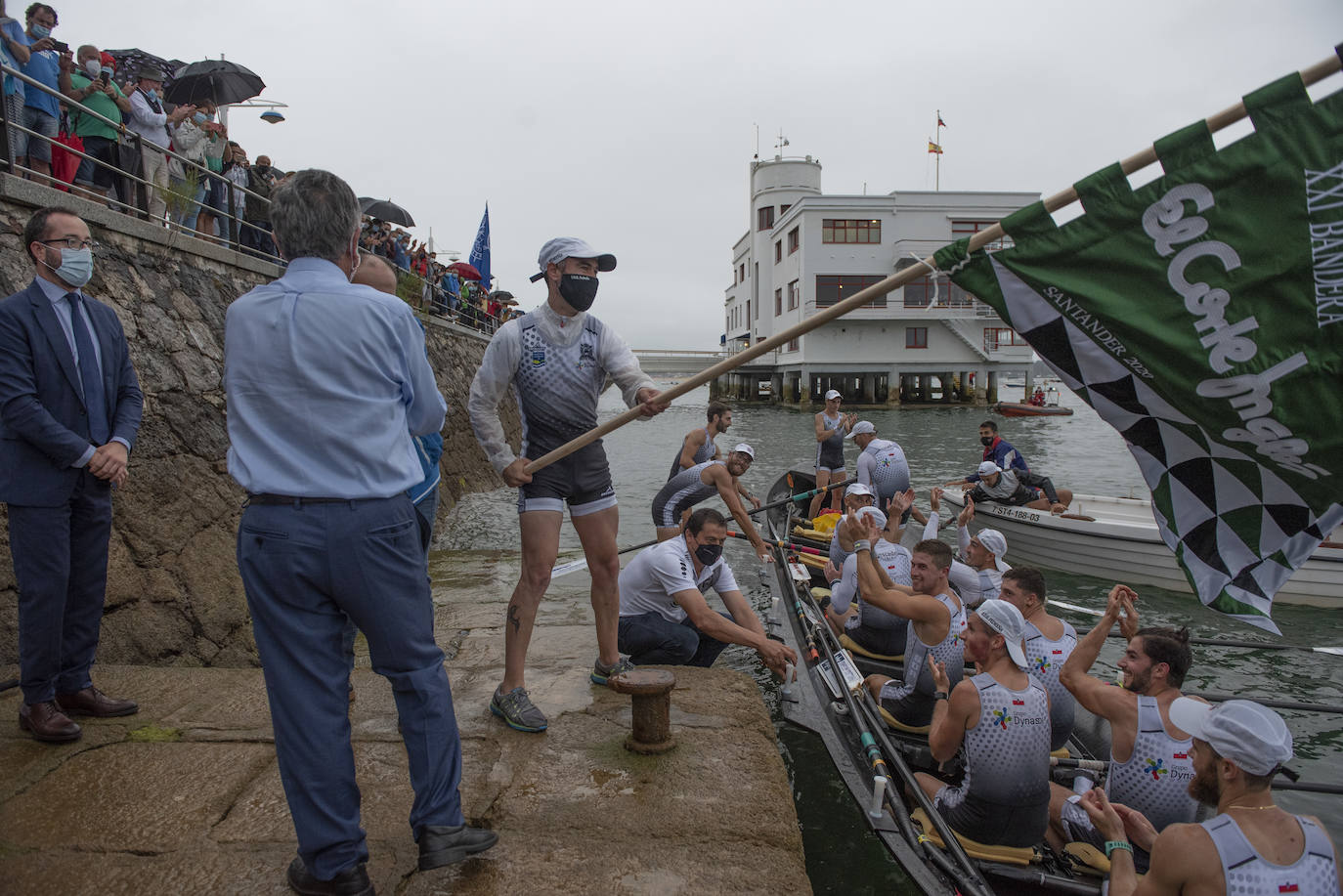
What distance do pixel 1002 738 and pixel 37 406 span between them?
4.45 metres

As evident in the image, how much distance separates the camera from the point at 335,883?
2250mm

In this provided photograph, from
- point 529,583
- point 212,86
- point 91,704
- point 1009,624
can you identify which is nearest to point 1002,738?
point 1009,624

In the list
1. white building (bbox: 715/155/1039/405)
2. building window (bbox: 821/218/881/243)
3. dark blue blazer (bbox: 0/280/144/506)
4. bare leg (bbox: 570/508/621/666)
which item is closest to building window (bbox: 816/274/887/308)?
white building (bbox: 715/155/1039/405)

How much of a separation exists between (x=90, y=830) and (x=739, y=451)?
7.02 m

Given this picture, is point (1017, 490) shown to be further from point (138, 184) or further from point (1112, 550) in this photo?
point (138, 184)

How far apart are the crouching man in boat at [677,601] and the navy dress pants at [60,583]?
2934 millimetres

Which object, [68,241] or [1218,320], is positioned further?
[68,241]

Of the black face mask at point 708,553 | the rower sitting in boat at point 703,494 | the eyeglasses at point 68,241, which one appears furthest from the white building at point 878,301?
the eyeglasses at point 68,241

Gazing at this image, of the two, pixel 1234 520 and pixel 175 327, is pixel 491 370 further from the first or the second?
pixel 175 327

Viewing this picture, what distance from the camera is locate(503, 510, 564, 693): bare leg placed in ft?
11.9

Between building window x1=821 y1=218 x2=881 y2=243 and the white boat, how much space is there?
34.1 m

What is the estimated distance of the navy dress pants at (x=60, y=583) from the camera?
10.2 ft

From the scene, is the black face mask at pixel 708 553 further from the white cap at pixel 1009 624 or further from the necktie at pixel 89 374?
the necktie at pixel 89 374

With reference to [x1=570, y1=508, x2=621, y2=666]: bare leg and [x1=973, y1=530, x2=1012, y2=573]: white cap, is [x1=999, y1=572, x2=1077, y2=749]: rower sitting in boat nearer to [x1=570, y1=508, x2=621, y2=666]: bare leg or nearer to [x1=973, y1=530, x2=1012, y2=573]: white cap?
[x1=973, y1=530, x2=1012, y2=573]: white cap
